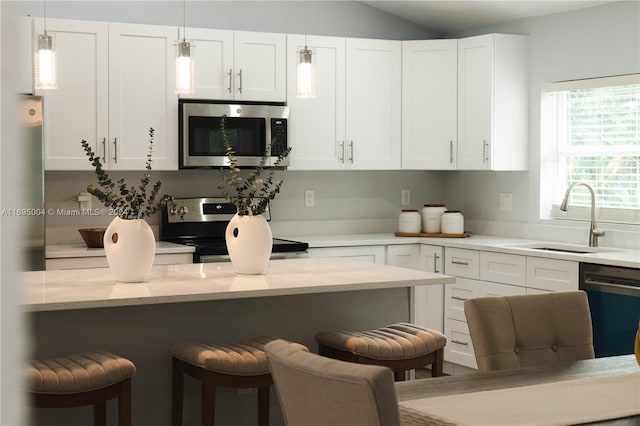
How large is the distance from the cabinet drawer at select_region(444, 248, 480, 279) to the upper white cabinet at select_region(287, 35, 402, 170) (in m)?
0.81

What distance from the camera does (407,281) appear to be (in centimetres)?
312

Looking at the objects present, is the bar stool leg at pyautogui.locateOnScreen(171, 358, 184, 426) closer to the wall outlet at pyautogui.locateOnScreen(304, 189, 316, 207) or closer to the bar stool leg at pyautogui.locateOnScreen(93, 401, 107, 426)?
the bar stool leg at pyautogui.locateOnScreen(93, 401, 107, 426)

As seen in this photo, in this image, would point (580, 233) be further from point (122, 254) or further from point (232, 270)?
point (122, 254)

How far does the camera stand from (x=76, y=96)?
473 centimetres

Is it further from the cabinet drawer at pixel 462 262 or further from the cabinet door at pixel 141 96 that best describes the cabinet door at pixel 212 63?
the cabinet drawer at pixel 462 262

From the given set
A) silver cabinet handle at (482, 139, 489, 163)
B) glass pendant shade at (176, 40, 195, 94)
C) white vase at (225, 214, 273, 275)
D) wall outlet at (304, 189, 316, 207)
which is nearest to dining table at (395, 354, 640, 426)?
white vase at (225, 214, 273, 275)

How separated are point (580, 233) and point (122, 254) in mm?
3141

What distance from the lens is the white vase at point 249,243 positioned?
10.6 ft

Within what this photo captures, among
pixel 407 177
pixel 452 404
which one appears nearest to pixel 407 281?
pixel 452 404

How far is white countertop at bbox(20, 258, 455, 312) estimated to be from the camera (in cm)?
263

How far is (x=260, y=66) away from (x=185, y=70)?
6.09 ft

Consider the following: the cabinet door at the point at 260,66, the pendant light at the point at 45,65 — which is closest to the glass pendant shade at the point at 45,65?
the pendant light at the point at 45,65

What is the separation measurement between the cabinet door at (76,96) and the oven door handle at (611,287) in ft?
9.41

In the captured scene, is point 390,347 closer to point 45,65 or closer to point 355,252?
point 45,65
